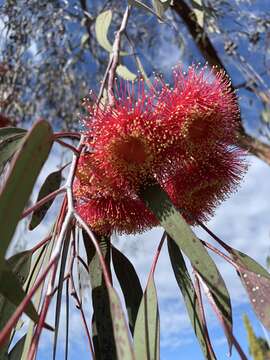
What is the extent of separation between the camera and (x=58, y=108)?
4262 millimetres

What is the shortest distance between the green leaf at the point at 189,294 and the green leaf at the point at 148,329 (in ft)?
0.24

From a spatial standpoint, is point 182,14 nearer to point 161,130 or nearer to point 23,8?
point 23,8

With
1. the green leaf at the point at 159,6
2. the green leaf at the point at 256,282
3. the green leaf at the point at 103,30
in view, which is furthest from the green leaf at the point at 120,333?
the green leaf at the point at 103,30

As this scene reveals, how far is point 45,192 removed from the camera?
47.4 inches

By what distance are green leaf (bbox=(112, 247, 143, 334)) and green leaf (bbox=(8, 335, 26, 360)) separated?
21cm

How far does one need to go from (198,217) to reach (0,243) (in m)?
0.46

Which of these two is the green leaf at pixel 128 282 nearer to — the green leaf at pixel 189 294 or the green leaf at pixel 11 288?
the green leaf at pixel 189 294

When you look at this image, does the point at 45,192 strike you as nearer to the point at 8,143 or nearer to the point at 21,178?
the point at 8,143

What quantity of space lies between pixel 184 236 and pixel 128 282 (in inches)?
12.4

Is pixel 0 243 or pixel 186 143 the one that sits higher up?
pixel 186 143

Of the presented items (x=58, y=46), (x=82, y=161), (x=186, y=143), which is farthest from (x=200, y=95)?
(x=58, y=46)

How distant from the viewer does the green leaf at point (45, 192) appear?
1.19 meters

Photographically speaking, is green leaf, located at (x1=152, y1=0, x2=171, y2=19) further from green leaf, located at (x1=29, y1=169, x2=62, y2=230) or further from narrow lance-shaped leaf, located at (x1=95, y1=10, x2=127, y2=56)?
narrow lance-shaped leaf, located at (x1=95, y1=10, x2=127, y2=56)

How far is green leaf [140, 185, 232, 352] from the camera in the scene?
2.87ft
